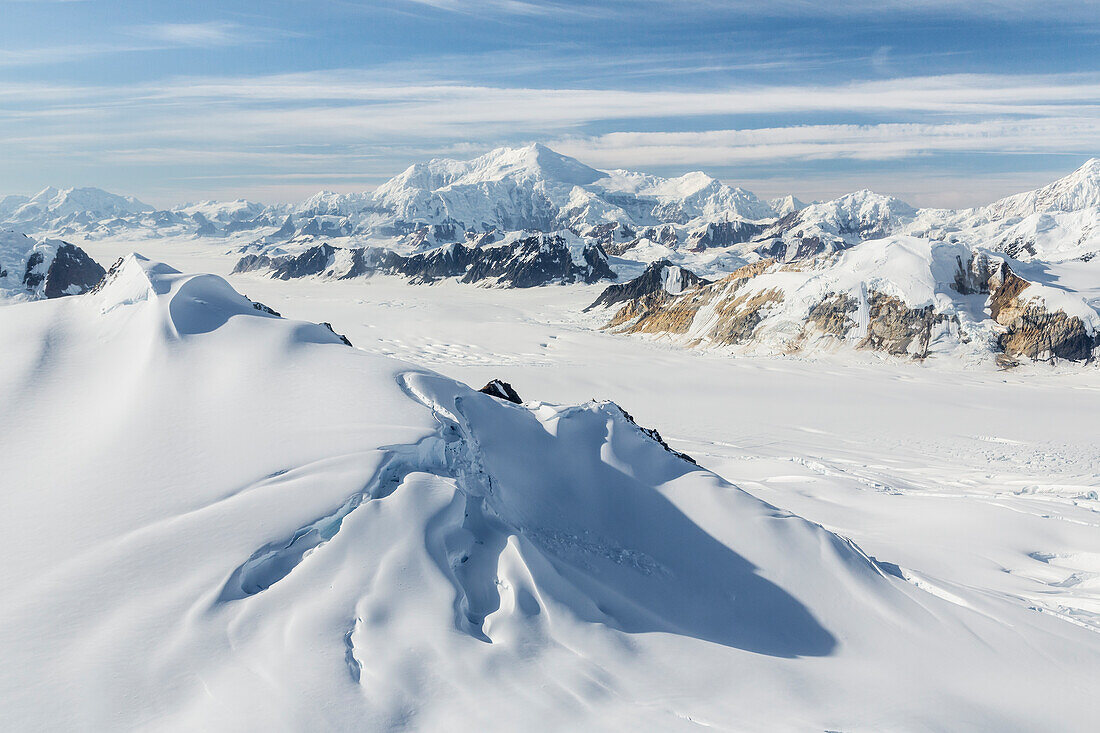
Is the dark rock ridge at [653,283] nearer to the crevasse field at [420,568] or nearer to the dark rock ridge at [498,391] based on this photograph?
the dark rock ridge at [498,391]

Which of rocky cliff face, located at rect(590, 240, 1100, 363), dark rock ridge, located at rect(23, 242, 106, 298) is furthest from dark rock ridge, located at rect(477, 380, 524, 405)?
dark rock ridge, located at rect(23, 242, 106, 298)

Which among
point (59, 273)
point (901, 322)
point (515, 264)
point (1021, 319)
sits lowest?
point (515, 264)

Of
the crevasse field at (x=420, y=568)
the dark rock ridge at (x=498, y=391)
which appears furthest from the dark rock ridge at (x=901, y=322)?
the dark rock ridge at (x=498, y=391)

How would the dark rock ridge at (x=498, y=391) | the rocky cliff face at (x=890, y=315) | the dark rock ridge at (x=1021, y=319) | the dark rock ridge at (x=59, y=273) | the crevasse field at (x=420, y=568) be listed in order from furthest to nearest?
the dark rock ridge at (x=59, y=273) < the rocky cliff face at (x=890, y=315) < the dark rock ridge at (x=1021, y=319) < the dark rock ridge at (x=498, y=391) < the crevasse field at (x=420, y=568)

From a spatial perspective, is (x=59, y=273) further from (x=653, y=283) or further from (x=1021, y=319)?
(x=1021, y=319)

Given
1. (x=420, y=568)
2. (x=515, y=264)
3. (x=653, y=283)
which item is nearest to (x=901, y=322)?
(x=653, y=283)

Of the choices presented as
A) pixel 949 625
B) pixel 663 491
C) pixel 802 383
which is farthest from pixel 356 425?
pixel 802 383

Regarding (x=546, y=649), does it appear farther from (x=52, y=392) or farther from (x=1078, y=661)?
(x=52, y=392)

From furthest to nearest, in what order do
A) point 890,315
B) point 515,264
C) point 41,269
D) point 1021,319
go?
point 515,264
point 41,269
point 890,315
point 1021,319

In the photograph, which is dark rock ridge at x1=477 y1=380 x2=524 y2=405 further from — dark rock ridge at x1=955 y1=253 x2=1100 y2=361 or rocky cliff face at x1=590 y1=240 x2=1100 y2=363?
dark rock ridge at x1=955 y1=253 x2=1100 y2=361
